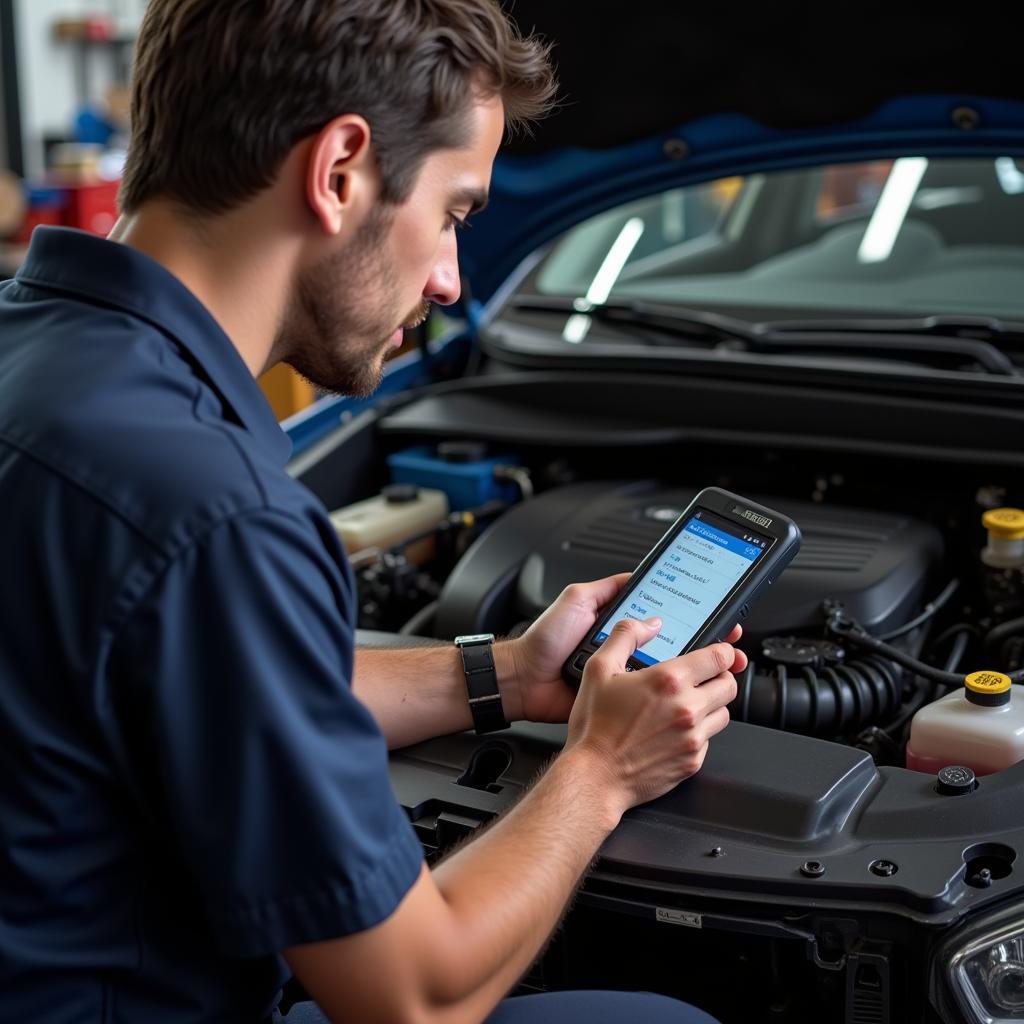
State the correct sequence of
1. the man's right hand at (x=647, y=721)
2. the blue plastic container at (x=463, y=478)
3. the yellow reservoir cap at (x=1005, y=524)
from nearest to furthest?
1. the man's right hand at (x=647, y=721)
2. the yellow reservoir cap at (x=1005, y=524)
3. the blue plastic container at (x=463, y=478)

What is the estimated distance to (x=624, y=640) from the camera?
1308mm

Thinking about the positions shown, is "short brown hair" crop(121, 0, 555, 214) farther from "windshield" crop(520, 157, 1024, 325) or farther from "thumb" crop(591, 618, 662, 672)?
"windshield" crop(520, 157, 1024, 325)

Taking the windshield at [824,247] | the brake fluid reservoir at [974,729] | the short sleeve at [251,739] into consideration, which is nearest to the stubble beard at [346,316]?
the short sleeve at [251,739]

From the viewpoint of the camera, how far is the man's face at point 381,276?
110 centimetres

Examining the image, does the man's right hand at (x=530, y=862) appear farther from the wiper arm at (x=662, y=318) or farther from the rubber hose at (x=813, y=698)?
the wiper arm at (x=662, y=318)

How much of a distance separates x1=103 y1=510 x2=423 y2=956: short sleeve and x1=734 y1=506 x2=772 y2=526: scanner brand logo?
63cm

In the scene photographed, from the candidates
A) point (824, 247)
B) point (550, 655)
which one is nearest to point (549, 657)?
point (550, 655)

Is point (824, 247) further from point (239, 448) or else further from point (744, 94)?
point (239, 448)

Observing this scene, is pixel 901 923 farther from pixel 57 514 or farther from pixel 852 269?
pixel 852 269

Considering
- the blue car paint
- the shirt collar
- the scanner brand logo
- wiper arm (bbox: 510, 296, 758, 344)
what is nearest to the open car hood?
the blue car paint

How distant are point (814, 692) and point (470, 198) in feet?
2.13

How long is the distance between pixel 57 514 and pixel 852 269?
5.18 ft

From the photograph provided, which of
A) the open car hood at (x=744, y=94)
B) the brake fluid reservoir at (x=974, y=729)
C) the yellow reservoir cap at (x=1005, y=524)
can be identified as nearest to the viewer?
the brake fluid reservoir at (x=974, y=729)

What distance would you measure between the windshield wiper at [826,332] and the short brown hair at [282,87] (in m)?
0.97
